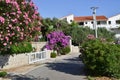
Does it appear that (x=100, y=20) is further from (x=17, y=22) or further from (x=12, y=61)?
(x=17, y=22)

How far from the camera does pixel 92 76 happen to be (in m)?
17.3

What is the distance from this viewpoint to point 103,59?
16.9 metres

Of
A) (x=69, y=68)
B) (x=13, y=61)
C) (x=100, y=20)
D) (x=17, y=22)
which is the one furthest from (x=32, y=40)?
(x=100, y=20)

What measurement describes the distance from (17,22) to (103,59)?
21.4 feet

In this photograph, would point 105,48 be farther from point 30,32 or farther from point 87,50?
point 30,32

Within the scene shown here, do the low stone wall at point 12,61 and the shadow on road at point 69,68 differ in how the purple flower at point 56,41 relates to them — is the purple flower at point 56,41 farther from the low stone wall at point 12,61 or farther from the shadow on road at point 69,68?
the shadow on road at point 69,68

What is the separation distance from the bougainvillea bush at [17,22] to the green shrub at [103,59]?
475cm

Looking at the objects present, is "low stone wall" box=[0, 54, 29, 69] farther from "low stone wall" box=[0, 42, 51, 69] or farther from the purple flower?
the purple flower

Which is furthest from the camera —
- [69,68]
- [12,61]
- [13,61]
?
[13,61]

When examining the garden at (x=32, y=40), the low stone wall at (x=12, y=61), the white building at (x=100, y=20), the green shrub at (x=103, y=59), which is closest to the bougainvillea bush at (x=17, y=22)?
the garden at (x=32, y=40)

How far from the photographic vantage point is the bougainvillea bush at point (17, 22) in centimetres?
1160

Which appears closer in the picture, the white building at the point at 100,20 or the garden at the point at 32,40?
the garden at the point at 32,40

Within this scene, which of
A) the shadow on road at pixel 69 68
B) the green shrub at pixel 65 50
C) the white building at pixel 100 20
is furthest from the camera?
the white building at pixel 100 20

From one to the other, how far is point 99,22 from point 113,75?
70107 millimetres
